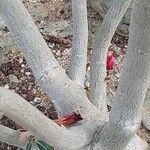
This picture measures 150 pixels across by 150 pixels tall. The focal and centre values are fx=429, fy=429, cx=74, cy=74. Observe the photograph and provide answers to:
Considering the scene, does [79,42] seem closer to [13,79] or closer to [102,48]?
[102,48]

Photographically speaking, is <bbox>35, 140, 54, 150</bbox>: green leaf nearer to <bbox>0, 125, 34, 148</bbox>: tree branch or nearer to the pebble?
<bbox>0, 125, 34, 148</bbox>: tree branch

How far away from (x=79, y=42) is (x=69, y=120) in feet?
0.95

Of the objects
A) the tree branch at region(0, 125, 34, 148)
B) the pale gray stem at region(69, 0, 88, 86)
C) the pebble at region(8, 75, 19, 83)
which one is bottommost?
the pebble at region(8, 75, 19, 83)

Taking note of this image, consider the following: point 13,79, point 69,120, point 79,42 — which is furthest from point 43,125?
point 13,79

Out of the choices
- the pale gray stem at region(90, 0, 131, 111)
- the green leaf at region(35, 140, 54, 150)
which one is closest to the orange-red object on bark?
the green leaf at region(35, 140, 54, 150)

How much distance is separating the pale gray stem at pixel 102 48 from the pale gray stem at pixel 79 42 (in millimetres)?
47

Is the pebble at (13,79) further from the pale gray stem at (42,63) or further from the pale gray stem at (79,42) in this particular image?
the pale gray stem at (42,63)

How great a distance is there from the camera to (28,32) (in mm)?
1070

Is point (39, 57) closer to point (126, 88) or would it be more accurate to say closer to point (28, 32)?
point (28, 32)

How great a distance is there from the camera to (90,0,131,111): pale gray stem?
1.26m

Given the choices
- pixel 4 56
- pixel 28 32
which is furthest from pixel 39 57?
pixel 4 56

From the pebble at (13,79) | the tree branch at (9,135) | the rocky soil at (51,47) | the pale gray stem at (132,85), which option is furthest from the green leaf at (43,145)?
the pebble at (13,79)

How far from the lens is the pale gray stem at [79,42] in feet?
4.18

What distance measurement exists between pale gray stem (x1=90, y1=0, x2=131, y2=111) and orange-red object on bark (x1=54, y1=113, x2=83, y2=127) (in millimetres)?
244
